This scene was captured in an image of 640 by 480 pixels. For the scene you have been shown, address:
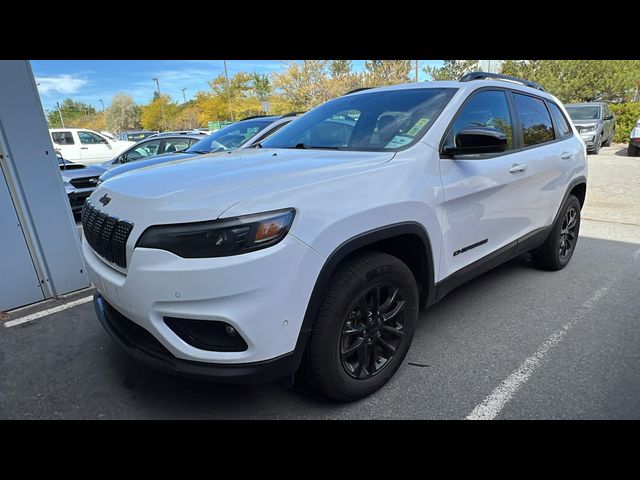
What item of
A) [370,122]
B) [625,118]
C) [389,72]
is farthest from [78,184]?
[389,72]

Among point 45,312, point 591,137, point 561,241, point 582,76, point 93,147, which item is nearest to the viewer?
point 45,312

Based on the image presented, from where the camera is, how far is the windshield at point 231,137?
6172 mm

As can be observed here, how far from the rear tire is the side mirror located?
6.67ft

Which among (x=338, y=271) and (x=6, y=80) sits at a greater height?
(x=6, y=80)

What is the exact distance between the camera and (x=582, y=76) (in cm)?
2639

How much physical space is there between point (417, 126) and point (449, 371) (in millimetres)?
1596

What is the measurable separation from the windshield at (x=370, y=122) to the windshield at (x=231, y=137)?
3.04 m

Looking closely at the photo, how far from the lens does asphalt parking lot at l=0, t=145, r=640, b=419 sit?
7.42 ft

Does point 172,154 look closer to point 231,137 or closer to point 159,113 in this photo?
point 231,137

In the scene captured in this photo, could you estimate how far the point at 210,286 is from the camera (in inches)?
66.1
